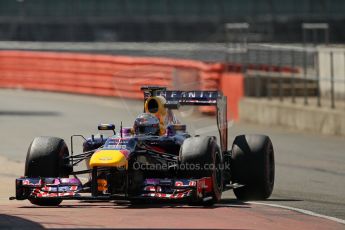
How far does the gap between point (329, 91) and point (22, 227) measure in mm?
17004

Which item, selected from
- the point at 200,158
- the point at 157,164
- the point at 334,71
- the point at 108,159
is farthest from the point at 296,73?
the point at 108,159

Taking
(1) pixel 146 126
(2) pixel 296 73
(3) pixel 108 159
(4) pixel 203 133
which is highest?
(2) pixel 296 73

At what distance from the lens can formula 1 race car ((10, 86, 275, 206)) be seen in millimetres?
12453

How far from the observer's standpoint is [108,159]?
40.3 feet

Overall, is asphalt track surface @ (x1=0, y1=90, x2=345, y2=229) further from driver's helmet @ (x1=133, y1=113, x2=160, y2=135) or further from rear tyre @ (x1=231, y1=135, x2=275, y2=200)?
driver's helmet @ (x1=133, y1=113, x2=160, y2=135)

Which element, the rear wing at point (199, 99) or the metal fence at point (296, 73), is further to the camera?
the metal fence at point (296, 73)

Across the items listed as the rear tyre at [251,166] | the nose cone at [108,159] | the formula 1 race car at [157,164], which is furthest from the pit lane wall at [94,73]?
the nose cone at [108,159]

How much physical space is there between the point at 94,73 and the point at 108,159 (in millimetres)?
25364

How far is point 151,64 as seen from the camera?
34531 millimetres

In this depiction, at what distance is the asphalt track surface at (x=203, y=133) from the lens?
11766mm

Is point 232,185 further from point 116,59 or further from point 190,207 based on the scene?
point 116,59

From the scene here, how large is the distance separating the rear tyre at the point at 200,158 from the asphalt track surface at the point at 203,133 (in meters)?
0.29

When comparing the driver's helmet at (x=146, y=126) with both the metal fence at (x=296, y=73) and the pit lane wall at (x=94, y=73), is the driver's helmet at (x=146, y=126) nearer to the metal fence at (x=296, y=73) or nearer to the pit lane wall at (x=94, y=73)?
the metal fence at (x=296, y=73)

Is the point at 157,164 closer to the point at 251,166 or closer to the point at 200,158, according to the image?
the point at 200,158
